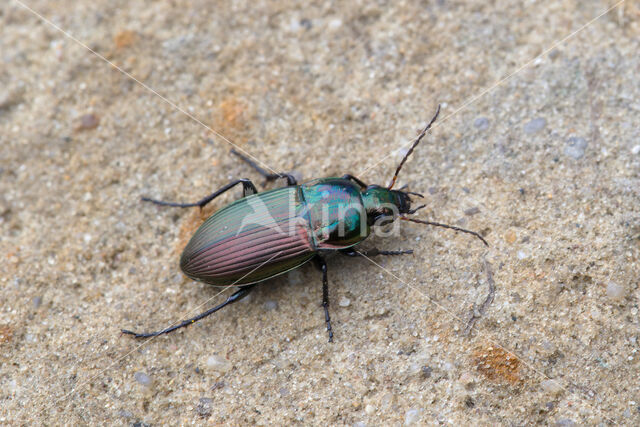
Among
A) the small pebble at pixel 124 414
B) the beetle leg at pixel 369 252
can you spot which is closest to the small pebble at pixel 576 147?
the beetle leg at pixel 369 252

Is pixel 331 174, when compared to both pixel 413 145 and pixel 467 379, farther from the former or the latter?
pixel 467 379

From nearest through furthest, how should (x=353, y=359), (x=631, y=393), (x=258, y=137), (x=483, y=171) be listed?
(x=631, y=393), (x=353, y=359), (x=483, y=171), (x=258, y=137)

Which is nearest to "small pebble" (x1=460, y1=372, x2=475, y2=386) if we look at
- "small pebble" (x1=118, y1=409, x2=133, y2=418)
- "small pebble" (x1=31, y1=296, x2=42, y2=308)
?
"small pebble" (x1=118, y1=409, x2=133, y2=418)

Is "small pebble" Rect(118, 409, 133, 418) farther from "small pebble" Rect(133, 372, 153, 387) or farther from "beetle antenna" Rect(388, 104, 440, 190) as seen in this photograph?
→ "beetle antenna" Rect(388, 104, 440, 190)

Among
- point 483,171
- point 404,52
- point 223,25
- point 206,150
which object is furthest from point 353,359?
point 223,25

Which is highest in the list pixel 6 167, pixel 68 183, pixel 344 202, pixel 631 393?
pixel 6 167

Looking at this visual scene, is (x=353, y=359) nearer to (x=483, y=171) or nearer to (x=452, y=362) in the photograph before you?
(x=452, y=362)
